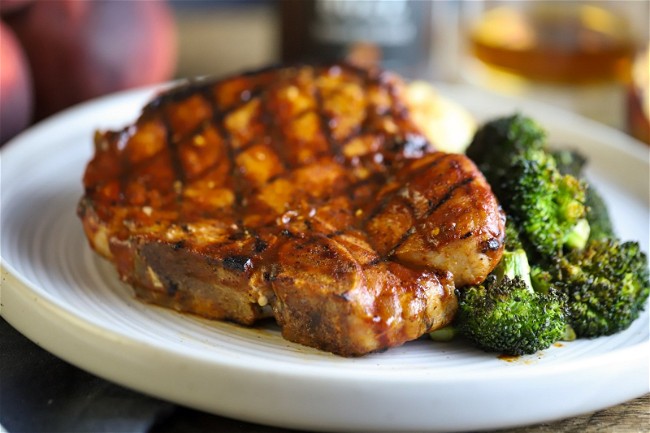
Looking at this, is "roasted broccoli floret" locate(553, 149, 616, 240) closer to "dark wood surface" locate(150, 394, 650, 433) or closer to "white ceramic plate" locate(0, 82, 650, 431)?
"white ceramic plate" locate(0, 82, 650, 431)

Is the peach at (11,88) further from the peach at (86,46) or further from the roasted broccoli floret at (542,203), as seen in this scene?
the roasted broccoli floret at (542,203)

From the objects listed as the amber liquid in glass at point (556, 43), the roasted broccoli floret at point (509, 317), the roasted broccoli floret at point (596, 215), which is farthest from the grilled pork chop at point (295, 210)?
the amber liquid in glass at point (556, 43)

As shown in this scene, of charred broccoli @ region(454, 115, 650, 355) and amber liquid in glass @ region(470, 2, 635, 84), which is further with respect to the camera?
amber liquid in glass @ region(470, 2, 635, 84)

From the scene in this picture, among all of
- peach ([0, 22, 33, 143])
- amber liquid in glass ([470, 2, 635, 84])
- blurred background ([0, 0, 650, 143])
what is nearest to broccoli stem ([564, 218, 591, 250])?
blurred background ([0, 0, 650, 143])

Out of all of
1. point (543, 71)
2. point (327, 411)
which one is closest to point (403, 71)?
point (543, 71)

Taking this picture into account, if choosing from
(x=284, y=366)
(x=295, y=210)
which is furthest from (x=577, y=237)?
(x=284, y=366)

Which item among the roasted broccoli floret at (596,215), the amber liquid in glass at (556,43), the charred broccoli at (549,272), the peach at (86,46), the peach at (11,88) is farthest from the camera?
the amber liquid in glass at (556,43)

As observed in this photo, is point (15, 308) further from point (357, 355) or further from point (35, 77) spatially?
point (35, 77)

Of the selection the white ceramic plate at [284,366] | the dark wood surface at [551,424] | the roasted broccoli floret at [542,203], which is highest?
the roasted broccoli floret at [542,203]
